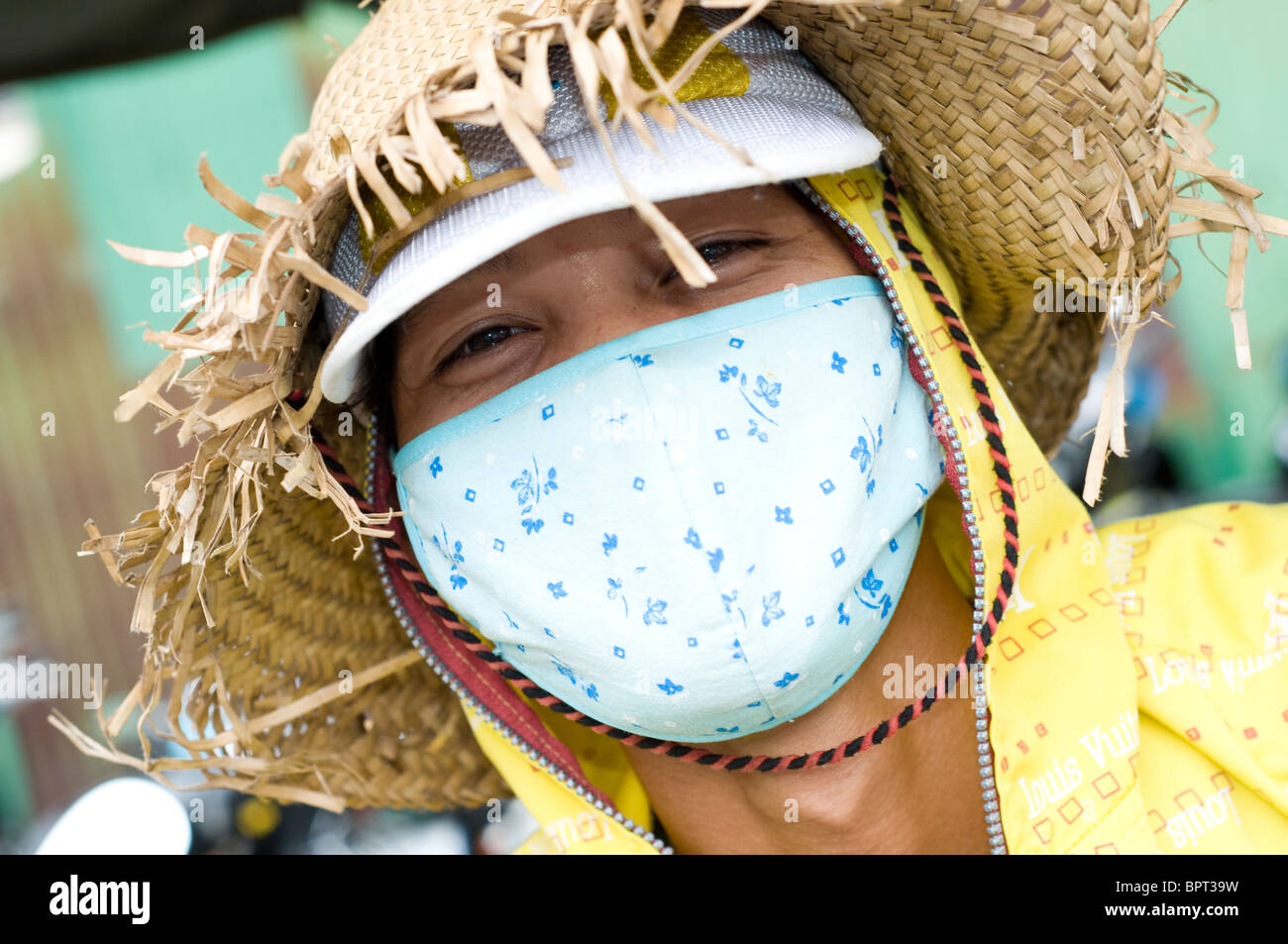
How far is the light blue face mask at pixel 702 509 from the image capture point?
1.09 meters

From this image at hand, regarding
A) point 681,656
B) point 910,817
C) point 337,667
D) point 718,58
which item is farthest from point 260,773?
point 718,58

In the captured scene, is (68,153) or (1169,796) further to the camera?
(68,153)

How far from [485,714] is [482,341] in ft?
1.67

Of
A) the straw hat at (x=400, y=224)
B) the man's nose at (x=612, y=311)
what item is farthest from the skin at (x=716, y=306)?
the straw hat at (x=400, y=224)

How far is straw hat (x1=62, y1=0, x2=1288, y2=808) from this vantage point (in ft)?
3.27

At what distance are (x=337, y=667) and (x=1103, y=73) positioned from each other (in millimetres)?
1238

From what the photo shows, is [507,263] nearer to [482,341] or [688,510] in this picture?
[482,341]

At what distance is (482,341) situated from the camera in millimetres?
1260

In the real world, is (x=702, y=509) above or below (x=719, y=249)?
below

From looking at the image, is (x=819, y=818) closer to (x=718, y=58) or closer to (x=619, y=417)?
(x=619, y=417)

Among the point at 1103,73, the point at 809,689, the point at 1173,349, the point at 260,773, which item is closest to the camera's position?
the point at 1103,73

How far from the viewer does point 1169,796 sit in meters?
1.25

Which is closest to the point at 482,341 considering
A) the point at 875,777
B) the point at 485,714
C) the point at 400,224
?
the point at 400,224

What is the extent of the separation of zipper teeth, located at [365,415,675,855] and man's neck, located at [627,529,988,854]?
0.23 feet
